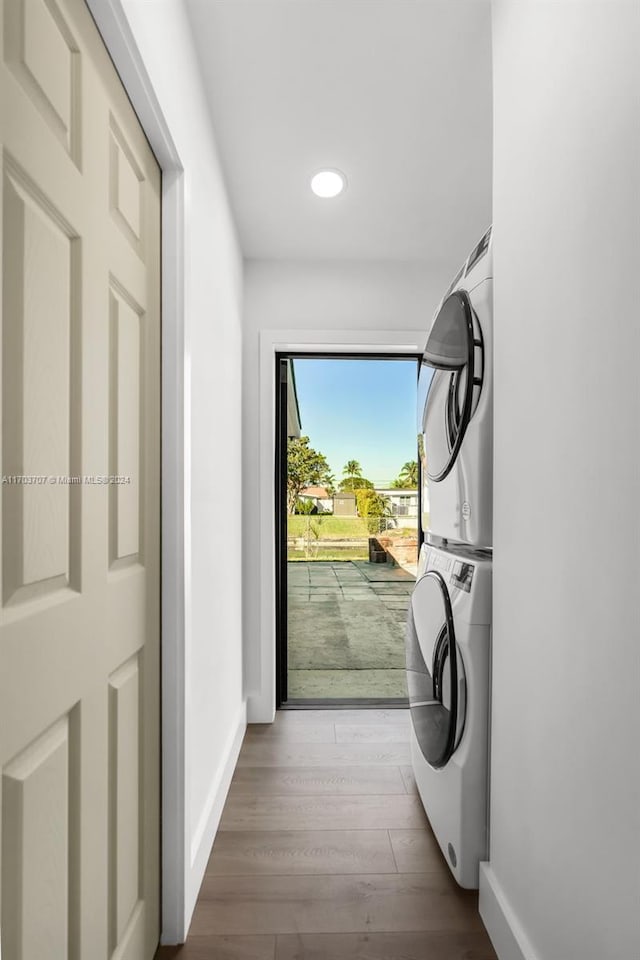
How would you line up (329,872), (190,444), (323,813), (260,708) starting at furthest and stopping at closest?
1. (260,708)
2. (323,813)
3. (329,872)
4. (190,444)

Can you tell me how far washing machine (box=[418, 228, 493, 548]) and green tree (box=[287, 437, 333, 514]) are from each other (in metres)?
1.26

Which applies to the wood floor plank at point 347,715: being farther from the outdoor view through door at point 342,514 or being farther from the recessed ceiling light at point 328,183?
the recessed ceiling light at point 328,183

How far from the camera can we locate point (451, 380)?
1.80m

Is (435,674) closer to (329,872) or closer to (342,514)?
(329,872)

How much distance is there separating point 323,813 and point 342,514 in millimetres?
1587

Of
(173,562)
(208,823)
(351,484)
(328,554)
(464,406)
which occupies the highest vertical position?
(464,406)

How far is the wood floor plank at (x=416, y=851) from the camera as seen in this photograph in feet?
5.81

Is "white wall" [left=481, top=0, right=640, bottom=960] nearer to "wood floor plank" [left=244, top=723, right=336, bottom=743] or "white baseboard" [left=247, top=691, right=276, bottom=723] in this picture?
"wood floor plank" [left=244, top=723, right=336, bottom=743]

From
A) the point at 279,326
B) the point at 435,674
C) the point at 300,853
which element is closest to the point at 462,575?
the point at 435,674

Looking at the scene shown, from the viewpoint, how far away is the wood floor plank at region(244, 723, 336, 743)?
2691mm

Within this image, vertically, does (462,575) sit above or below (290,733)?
above

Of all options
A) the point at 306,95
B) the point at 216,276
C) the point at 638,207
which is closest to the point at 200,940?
the point at 638,207

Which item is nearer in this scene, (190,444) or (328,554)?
(190,444)

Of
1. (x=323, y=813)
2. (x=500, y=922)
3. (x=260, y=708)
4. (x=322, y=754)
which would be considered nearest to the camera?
(x=500, y=922)
